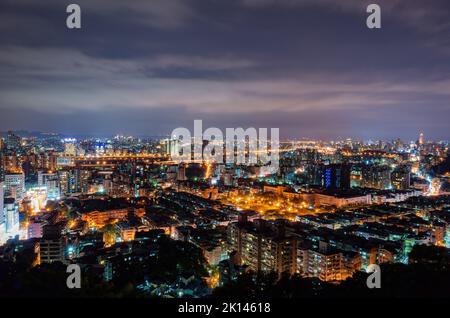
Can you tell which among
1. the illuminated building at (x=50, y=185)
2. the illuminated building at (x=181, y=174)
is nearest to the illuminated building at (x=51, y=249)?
the illuminated building at (x=50, y=185)

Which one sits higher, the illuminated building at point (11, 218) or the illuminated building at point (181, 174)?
the illuminated building at point (181, 174)

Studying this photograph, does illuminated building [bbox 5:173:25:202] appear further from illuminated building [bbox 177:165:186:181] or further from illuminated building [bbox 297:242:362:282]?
illuminated building [bbox 297:242:362:282]

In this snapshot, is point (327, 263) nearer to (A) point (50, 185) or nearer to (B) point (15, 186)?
(B) point (15, 186)

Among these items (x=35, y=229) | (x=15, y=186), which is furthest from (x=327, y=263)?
(x=15, y=186)

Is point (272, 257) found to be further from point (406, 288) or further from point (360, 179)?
point (360, 179)

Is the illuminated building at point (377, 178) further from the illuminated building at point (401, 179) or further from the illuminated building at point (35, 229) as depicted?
the illuminated building at point (35, 229)

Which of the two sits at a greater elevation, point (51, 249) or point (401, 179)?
point (401, 179)

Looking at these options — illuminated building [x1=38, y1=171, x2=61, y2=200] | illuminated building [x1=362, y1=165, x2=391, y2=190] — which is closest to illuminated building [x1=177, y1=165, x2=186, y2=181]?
illuminated building [x1=38, y1=171, x2=61, y2=200]
